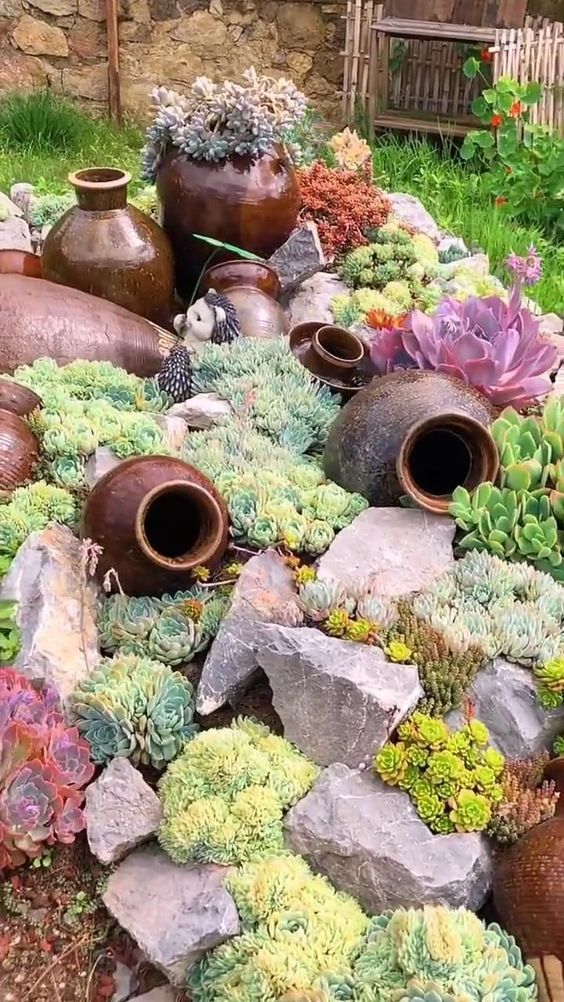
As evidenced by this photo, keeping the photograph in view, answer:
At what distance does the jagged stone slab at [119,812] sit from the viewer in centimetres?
214

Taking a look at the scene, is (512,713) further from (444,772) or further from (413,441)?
(413,441)

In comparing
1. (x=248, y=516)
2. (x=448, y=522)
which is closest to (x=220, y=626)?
(x=248, y=516)

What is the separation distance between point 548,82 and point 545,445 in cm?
520

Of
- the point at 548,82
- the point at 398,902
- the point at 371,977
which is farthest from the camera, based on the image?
the point at 548,82

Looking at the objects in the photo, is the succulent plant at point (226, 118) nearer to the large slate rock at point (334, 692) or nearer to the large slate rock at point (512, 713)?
the large slate rock at point (334, 692)

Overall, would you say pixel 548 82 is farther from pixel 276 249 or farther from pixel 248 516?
pixel 248 516

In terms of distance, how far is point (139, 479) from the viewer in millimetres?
2529

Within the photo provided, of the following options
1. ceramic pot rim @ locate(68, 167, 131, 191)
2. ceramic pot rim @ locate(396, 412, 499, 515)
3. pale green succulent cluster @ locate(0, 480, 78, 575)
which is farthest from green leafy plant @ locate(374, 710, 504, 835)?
ceramic pot rim @ locate(68, 167, 131, 191)

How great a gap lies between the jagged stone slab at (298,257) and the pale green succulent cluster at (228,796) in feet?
8.62

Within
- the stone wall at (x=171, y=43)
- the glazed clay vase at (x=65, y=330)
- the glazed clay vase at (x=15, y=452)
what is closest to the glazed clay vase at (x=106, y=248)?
the glazed clay vase at (x=65, y=330)

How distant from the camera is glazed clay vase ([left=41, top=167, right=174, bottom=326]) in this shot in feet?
12.5

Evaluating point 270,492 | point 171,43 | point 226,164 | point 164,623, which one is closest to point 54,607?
point 164,623

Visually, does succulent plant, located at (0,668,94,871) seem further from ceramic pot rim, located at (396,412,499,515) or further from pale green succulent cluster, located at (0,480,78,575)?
ceramic pot rim, located at (396,412,499,515)

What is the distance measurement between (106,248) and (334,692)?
7.46 feet
